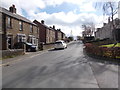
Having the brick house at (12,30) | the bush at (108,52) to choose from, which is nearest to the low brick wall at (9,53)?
the brick house at (12,30)

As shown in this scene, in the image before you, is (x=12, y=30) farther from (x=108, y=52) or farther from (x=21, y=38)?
(x=108, y=52)

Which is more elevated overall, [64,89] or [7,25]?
[7,25]

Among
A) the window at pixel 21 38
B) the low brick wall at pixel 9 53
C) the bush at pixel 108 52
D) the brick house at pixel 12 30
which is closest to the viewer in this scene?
the bush at pixel 108 52

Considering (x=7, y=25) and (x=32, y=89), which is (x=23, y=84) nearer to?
(x=32, y=89)

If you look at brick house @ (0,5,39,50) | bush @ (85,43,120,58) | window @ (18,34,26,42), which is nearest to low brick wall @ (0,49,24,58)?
brick house @ (0,5,39,50)

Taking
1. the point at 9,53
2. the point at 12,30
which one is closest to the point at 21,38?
the point at 12,30

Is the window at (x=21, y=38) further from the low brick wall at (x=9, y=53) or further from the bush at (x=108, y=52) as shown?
the bush at (x=108, y=52)

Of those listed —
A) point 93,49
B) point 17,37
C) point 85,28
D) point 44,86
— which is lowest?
point 44,86

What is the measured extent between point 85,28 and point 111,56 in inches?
3037

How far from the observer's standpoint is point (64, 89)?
5051mm

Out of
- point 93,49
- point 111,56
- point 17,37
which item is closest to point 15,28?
point 17,37

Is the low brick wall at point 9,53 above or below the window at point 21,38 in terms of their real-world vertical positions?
below

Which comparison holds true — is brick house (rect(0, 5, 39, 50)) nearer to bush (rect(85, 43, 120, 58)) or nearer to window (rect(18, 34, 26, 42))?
window (rect(18, 34, 26, 42))

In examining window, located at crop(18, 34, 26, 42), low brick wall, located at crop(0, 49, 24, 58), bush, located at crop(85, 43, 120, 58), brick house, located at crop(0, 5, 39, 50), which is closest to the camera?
bush, located at crop(85, 43, 120, 58)
